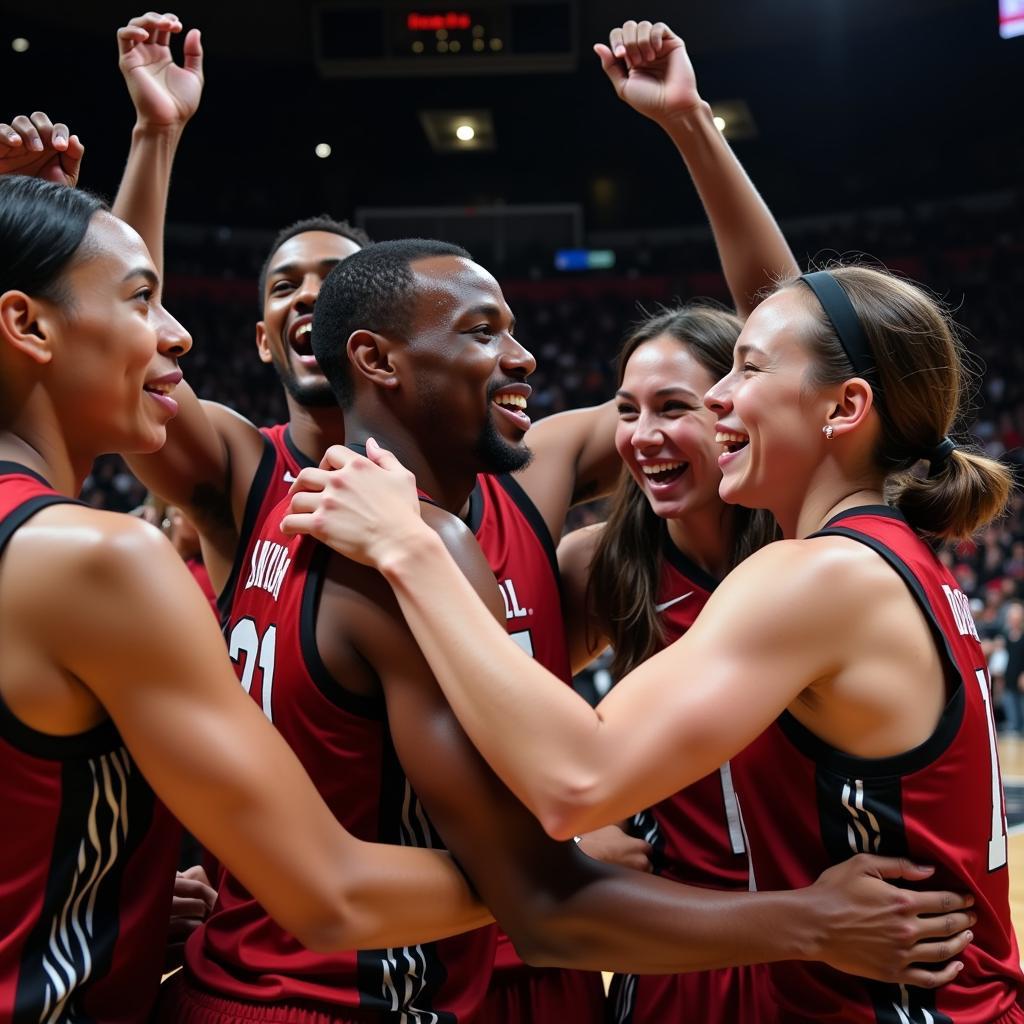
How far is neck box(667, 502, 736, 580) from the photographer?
9.62ft

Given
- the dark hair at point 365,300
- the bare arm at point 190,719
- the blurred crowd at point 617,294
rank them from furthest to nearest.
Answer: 1. the blurred crowd at point 617,294
2. the dark hair at point 365,300
3. the bare arm at point 190,719

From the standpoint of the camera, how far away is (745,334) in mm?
2279

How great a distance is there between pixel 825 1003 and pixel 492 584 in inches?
35.9

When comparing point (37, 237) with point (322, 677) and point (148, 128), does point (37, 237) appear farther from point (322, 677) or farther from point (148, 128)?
point (148, 128)

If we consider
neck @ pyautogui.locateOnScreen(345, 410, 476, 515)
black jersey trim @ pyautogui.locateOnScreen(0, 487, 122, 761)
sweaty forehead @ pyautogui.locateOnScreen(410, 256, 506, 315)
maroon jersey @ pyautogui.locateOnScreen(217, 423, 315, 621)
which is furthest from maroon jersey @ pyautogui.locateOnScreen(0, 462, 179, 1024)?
maroon jersey @ pyautogui.locateOnScreen(217, 423, 315, 621)

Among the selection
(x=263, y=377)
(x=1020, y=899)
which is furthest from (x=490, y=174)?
(x=1020, y=899)

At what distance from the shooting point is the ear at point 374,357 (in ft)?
7.31

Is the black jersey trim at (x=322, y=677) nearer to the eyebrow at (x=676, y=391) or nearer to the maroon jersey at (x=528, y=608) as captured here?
the maroon jersey at (x=528, y=608)

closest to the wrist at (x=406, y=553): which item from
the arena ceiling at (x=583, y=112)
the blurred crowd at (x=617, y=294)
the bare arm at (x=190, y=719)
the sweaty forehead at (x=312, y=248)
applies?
the bare arm at (x=190, y=719)

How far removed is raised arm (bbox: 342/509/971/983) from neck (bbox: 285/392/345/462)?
1.45m

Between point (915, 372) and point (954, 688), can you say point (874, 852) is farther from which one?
point (915, 372)

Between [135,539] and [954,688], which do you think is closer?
[135,539]

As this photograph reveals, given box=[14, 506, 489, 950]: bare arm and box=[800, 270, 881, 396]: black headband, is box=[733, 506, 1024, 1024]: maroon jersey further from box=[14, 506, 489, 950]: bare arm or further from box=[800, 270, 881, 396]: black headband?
box=[14, 506, 489, 950]: bare arm

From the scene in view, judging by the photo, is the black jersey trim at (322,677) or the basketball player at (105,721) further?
the black jersey trim at (322,677)
